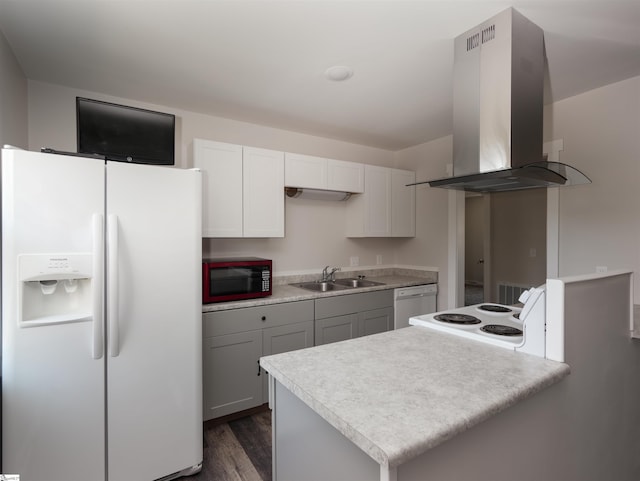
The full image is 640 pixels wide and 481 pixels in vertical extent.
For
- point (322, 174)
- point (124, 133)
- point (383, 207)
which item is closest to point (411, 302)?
point (383, 207)

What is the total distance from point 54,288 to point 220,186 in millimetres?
1292

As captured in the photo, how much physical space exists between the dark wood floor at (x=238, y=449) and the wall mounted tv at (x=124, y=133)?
1.93m

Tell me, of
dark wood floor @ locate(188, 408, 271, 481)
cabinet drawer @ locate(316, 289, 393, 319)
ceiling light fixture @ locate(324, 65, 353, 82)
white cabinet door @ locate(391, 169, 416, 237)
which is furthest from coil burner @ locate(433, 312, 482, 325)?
white cabinet door @ locate(391, 169, 416, 237)

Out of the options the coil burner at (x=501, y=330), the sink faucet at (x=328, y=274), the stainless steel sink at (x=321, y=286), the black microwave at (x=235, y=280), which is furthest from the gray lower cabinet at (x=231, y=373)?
the coil burner at (x=501, y=330)

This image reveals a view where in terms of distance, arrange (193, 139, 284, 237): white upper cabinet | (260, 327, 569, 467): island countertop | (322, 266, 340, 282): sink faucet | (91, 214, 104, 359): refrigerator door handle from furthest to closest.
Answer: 1. (322, 266, 340, 282): sink faucet
2. (193, 139, 284, 237): white upper cabinet
3. (91, 214, 104, 359): refrigerator door handle
4. (260, 327, 569, 467): island countertop

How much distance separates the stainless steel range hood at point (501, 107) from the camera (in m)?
1.55

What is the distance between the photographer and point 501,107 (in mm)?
1562

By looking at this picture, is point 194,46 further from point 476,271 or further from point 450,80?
point 476,271

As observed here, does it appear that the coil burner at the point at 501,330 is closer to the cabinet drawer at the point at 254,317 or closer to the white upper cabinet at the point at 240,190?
the cabinet drawer at the point at 254,317

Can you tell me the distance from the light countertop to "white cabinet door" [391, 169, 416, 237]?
0.52 meters

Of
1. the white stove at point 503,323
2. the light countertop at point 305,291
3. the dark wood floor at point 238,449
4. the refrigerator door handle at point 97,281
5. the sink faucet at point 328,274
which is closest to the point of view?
the white stove at point 503,323

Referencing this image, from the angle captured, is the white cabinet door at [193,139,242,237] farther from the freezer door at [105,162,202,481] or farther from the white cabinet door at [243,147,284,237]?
the freezer door at [105,162,202,481]

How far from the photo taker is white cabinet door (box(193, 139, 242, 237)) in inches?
99.0

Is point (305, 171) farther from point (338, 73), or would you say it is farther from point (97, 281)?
point (97, 281)
